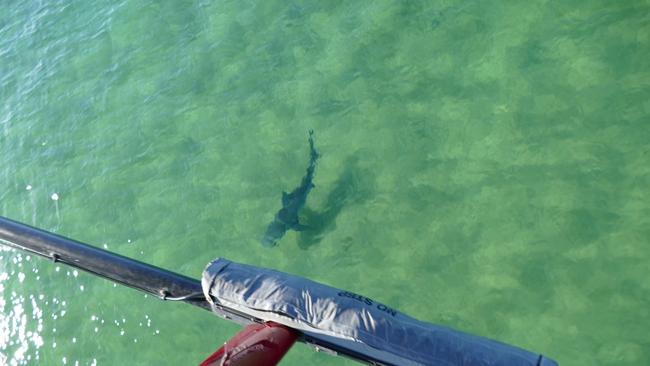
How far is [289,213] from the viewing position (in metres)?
7.91

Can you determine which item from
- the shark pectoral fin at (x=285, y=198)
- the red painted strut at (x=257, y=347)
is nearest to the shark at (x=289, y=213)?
the shark pectoral fin at (x=285, y=198)

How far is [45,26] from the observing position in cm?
1121

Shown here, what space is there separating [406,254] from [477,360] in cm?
410

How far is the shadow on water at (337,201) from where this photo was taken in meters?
7.73

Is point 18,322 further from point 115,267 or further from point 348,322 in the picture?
point 348,322

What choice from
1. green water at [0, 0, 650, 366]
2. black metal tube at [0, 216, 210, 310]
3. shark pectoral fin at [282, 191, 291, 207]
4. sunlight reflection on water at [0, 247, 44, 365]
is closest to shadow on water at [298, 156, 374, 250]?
green water at [0, 0, 650, 366]

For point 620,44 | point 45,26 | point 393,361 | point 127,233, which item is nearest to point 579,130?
point 620,44

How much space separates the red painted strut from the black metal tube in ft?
1.38

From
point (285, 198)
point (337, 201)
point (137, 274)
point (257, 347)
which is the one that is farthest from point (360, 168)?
point (257, 347)

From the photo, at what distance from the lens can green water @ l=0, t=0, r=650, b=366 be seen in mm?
6859

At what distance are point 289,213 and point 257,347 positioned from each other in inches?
175

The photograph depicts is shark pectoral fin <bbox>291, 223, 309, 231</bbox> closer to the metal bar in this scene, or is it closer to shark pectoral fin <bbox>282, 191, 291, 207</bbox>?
shark pectoral fin <bbox>282, 191, 291, 207</bbox>

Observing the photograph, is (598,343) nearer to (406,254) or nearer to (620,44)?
(406,254)

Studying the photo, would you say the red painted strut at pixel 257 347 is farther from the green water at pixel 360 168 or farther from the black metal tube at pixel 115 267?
the green water at pixel 360 168
